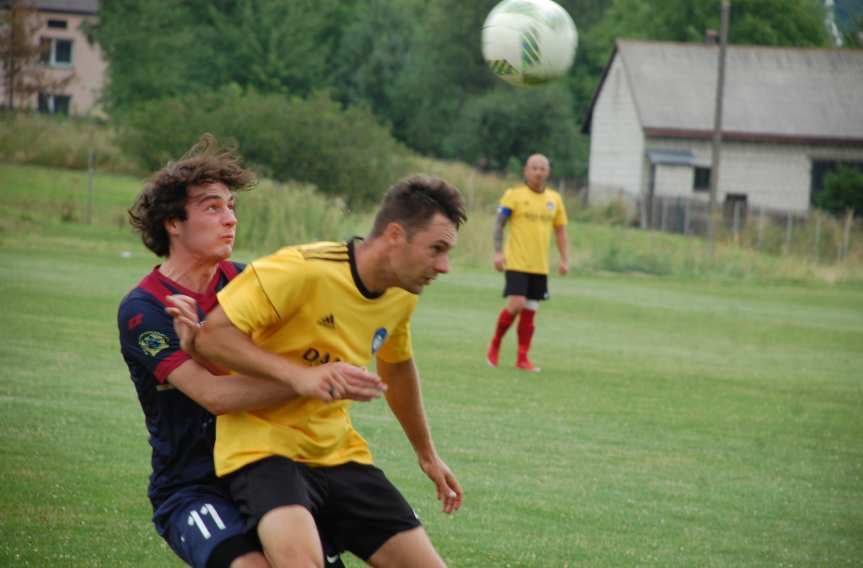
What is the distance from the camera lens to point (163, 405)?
4.48 metres

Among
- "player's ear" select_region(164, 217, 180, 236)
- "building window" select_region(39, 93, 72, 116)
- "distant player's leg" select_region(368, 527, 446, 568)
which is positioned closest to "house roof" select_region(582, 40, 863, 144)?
"building window" select_region(39, 93, 72, 116)

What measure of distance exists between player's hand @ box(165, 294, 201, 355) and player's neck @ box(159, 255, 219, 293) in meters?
0.64

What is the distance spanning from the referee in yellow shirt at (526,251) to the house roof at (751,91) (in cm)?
4089

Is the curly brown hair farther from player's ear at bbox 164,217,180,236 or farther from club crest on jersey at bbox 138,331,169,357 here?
club crest on jersey at bbox 138,331,169,357

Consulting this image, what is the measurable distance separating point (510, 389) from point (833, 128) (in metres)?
48.3

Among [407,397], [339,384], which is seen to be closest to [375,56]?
[407,397]

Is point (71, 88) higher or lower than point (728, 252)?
higher

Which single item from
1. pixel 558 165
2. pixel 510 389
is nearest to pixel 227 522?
pixel 510 389

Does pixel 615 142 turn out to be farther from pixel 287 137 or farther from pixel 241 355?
→ pixel 241 355

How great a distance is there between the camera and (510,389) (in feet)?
41.4

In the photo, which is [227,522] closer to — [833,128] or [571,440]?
[571,440]

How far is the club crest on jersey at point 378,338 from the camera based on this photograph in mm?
4430

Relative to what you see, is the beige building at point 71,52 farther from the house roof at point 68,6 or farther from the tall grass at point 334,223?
the tall grass at point 334,223

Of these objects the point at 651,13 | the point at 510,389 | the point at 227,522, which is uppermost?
the point at 651,13
